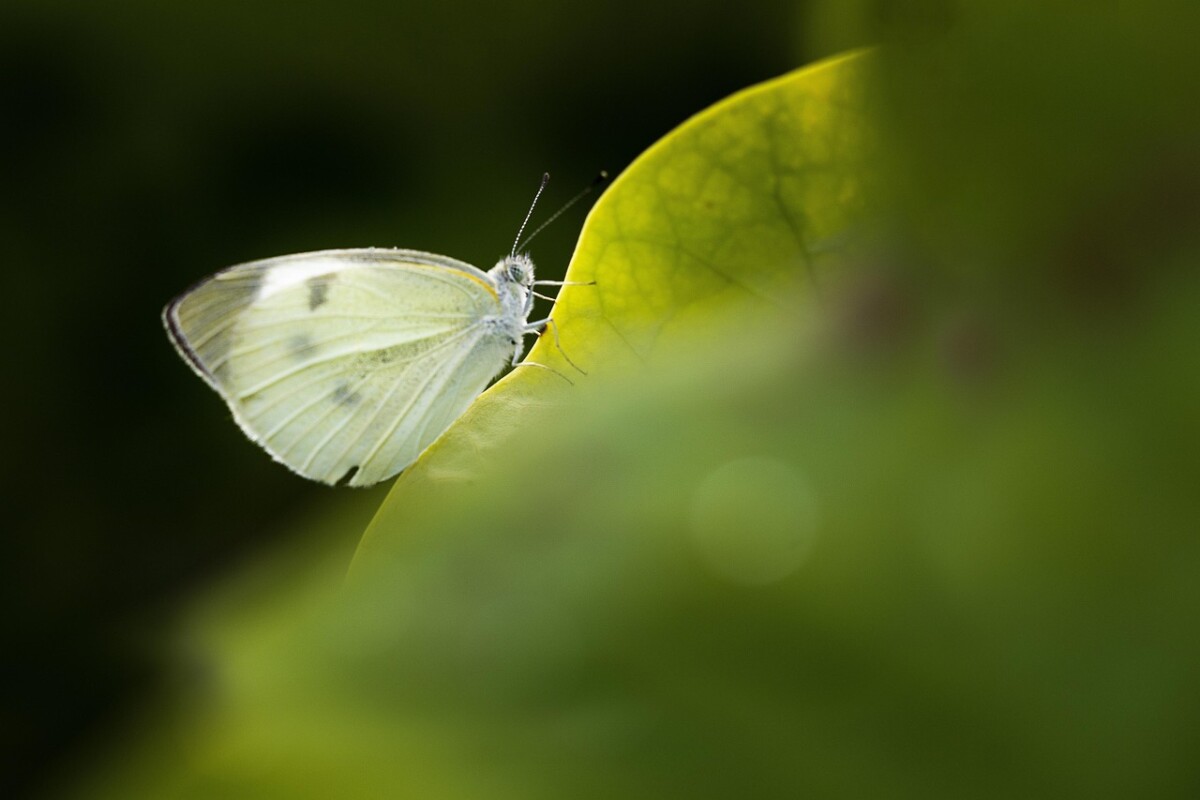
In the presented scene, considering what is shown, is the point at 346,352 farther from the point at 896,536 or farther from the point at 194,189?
the point at 896,536

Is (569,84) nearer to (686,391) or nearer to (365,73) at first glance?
(365,73)

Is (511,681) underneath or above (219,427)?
above

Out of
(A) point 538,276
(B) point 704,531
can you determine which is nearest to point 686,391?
(B) point 704,531

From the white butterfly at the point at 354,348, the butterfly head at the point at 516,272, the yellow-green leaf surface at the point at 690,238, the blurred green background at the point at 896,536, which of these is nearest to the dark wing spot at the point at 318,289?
the white butterfly at the point at 354,348

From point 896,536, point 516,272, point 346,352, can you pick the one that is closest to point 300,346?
point 346,352

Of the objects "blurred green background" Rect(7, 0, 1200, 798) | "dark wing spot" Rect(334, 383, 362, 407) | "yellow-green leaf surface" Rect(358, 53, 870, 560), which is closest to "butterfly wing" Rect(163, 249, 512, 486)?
"dark wing spot" Rect(334, 383, 362, 407)

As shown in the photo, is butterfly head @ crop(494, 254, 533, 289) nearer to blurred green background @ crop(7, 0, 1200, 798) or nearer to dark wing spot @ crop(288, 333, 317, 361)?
dark wing spot @ crop(288, 333, 317, 361)

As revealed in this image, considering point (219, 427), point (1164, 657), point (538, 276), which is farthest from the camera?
point (219, 427)
